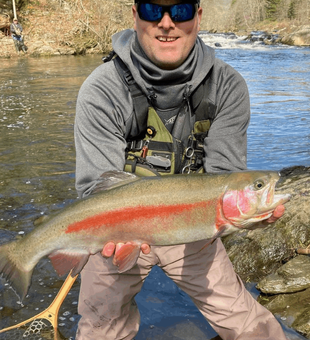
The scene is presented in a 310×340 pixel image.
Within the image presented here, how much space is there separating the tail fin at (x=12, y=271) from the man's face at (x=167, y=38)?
1575 millimetres

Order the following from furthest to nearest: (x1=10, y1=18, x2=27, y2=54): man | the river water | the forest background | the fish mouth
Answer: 1. the forest background
2. (x1=10, y1=18, x2=27, y2=54): man
3. the river water
4. the fish mouth

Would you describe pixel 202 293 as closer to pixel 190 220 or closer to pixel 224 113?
pixel 190 220

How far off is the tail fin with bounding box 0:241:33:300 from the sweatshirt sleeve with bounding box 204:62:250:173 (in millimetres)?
1392

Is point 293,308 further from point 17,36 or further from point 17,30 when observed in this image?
point 17,30

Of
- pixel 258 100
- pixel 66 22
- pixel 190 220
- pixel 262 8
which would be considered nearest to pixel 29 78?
pixel 258 100

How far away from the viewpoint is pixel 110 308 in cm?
292

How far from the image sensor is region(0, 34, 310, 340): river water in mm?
3768

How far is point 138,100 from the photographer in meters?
3.04

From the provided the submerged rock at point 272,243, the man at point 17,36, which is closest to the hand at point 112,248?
the submerged rock at point 272,243

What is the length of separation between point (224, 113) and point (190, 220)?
1.16 m

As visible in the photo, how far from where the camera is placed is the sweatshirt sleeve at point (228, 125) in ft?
10.1

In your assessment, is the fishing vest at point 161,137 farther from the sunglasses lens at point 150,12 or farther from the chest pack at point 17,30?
the chest pack at point 17,30

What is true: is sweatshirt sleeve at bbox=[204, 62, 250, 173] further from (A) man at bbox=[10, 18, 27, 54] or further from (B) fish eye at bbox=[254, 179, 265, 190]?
(A) man at bbox=[10, 18, 27, 54]

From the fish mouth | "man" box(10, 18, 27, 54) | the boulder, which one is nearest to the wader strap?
the fish mouth
